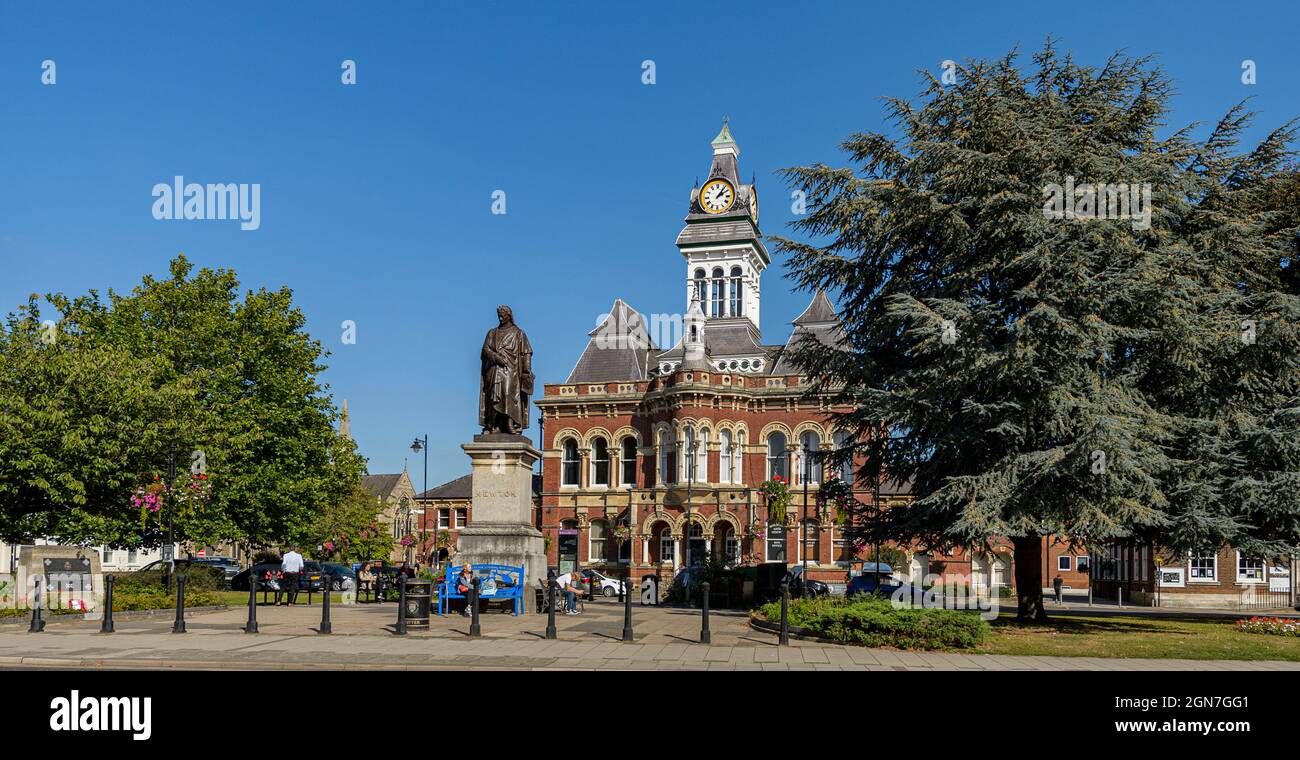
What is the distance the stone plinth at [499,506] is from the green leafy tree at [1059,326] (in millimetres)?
7874

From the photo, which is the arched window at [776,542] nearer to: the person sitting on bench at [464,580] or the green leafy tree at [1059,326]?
the green leafy tree at [1059,326]

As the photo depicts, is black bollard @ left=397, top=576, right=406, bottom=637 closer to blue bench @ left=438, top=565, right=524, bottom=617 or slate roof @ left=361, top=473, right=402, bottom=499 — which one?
blue bench @ left=438, top=565, right=524, bottom=617

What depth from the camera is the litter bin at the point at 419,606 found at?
57.2ft

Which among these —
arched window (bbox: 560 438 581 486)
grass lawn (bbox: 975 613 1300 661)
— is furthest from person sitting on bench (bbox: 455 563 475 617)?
arched window (bbox: 560 438 581 486)

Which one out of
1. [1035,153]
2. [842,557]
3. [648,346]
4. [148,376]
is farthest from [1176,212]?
[648,346]

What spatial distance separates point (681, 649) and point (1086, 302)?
36.2 feet

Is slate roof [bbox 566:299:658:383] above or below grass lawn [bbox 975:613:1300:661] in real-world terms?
above

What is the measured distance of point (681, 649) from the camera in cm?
1548

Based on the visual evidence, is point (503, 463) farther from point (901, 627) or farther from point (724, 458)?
point (724, 458)

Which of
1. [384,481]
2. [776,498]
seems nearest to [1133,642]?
[776,498]

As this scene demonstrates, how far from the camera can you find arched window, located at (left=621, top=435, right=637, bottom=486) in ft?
199

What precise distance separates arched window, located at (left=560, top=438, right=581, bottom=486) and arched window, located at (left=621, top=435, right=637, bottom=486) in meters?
3.02

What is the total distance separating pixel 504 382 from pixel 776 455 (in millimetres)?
39479
